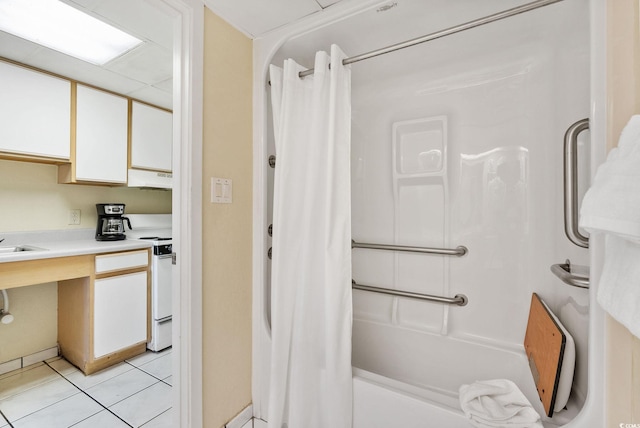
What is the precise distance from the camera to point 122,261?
206cm

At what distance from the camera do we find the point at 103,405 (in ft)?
5.37

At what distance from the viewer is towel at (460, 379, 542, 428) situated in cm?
84

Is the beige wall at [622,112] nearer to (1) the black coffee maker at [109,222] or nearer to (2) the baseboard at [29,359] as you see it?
(1) the black coffee maker at [109,222]

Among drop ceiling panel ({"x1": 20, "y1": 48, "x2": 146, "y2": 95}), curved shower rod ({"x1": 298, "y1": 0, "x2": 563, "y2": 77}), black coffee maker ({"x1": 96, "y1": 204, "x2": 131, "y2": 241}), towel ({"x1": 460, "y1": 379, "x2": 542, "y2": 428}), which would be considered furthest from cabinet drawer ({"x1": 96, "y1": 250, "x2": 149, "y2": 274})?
towel ({"x1": 460, "y1": 379, "x2": 542, "y2": 428})

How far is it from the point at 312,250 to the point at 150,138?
217 centimetres

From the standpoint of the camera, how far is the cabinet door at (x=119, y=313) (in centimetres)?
193

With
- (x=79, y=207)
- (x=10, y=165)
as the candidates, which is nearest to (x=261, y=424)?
(x=79, y=207)

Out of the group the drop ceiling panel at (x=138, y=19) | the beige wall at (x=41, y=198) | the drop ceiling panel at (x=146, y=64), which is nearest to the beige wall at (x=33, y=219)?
the beige wall at (x=41, y=198)

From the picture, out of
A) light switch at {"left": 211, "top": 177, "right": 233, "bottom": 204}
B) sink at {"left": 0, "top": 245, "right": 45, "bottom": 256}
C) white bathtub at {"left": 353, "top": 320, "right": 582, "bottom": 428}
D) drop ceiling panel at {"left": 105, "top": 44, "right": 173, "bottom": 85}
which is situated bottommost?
white bathtub at {"left": 353, "top": 320, "right": 582, "bottom": 428}

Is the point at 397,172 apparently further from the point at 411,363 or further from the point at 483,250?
the point at 411,363

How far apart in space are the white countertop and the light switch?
125 centimetres

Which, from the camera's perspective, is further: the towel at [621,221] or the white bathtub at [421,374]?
the white bathtub at [421,374]

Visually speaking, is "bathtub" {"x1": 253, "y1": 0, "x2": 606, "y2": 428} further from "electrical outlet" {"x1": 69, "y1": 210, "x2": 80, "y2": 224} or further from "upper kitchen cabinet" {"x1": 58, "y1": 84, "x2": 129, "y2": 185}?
"electrical outlet" {"x1": 69, "y1": 210, "x2": 80, "y2": 224}

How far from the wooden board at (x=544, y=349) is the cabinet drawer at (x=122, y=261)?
8.23ft
